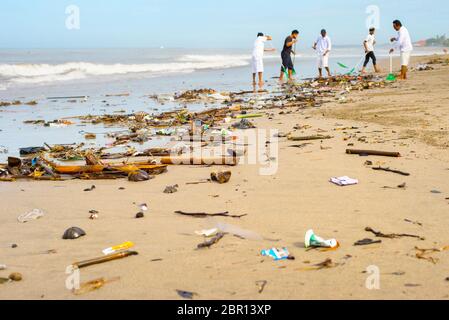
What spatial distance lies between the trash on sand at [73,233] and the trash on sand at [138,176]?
5.21 ft

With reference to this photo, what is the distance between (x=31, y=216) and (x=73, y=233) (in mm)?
762

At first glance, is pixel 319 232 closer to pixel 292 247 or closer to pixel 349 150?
pixel 292 247

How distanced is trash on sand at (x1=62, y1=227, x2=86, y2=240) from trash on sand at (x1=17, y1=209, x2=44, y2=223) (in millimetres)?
663

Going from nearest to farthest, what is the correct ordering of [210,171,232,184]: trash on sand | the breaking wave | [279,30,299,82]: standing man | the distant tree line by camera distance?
1. [210,171,232,184]: trash on sand
2. [279,30,299,82]: standing man
3. the breaking wave
4. the distant tree line

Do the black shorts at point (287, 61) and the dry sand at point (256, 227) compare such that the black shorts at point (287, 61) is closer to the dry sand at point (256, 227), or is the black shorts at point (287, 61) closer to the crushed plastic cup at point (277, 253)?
the dry sand at point (256, 227)

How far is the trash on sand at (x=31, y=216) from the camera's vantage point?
13.1ft

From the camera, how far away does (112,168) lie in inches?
211

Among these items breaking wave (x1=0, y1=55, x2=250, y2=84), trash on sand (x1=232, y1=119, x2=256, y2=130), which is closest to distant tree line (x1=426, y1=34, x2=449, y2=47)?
breaking wave (x1=0, y1=55, x2=250, y2=84)

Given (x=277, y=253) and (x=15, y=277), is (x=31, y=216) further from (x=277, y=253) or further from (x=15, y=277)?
(x=277, y=253)

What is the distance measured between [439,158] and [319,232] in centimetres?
253

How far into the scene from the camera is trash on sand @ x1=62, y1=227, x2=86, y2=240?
3477 millimetres

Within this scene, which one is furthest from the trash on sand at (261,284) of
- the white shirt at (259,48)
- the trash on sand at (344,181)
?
the white shirt at (259,48)

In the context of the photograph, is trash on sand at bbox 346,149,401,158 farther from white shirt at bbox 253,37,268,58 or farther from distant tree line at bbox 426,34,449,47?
distant tree line at bbox 426,34,449,47

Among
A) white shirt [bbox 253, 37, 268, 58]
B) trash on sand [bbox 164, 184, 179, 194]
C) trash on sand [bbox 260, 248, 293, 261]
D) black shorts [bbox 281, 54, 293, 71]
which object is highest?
white shirt [bbox 253, 37, 268, 58]
